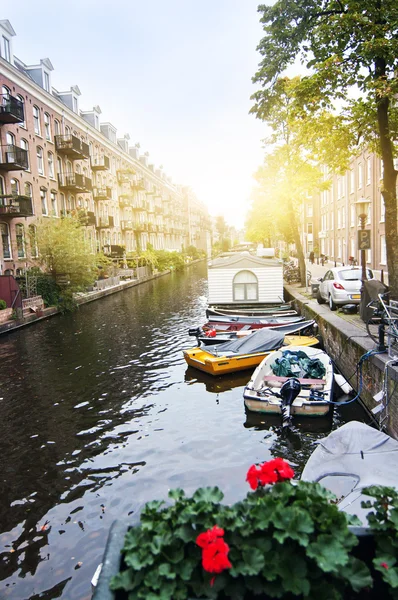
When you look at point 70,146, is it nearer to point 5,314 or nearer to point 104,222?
point 104,222

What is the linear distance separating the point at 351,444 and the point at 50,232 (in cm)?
2376

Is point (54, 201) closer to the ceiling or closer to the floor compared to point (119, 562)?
closer to the ceiling

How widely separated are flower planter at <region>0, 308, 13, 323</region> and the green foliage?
20426mm

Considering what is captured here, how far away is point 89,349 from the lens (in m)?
17.6

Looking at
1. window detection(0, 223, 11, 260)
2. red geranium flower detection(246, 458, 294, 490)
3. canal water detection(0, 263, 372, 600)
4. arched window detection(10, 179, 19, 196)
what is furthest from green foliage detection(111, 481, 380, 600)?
arched window detection(10, 179, 19, 196)

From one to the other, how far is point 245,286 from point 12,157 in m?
17.4

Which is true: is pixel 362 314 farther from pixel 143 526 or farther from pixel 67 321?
pixel 67 321

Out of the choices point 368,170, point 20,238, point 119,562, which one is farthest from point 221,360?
point 368,170

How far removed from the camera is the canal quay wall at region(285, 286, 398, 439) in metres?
7.97

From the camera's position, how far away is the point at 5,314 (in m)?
21.6

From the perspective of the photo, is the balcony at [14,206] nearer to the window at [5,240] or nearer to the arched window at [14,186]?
the window at [5,240]

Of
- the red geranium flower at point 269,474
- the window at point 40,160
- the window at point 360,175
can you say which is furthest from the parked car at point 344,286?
the window at point 40,160

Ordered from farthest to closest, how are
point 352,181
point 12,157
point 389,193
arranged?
point 352,181, point 12,157, point 389,193

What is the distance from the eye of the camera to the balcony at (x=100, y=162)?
4609 cm
